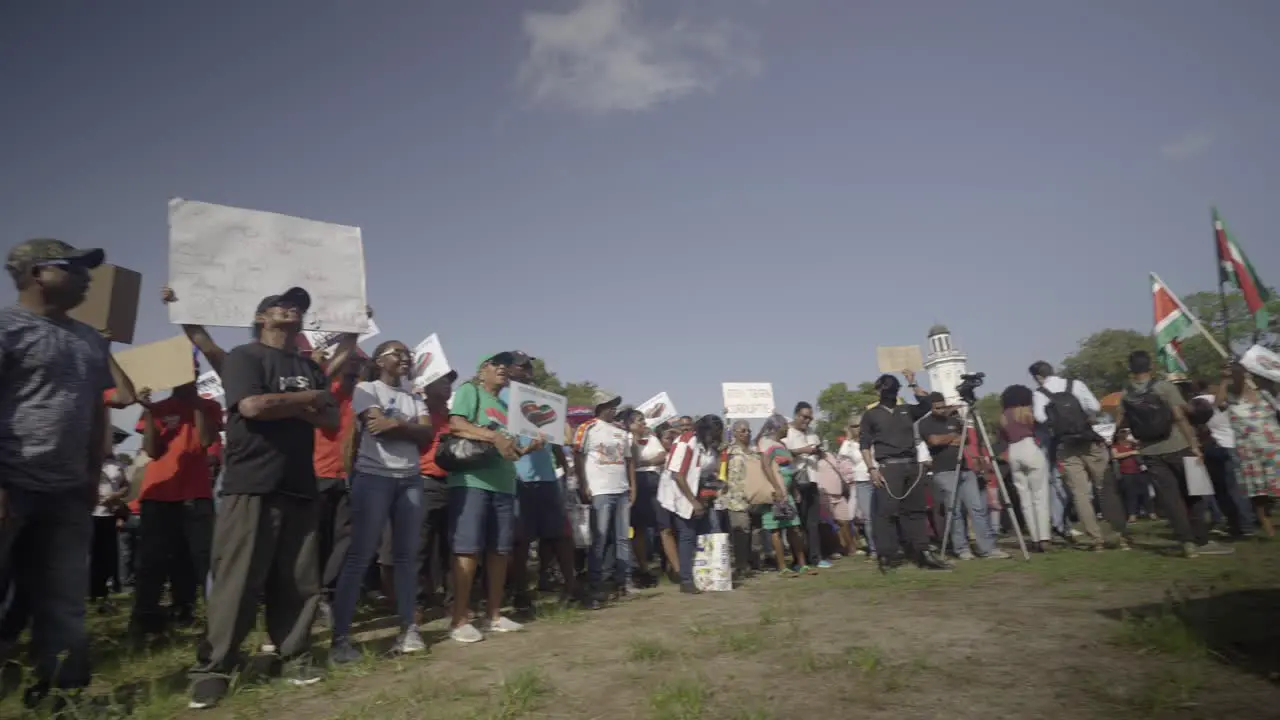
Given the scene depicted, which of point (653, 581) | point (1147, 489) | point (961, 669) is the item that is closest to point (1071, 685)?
point (961, 669)

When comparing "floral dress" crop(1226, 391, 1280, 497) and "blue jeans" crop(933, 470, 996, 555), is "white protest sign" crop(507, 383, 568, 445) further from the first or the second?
"floral dress" crop(1226, 391, 1280, 497)

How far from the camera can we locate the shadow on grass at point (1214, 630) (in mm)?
3545

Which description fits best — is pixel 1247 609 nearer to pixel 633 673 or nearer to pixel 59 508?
pixel 633 673

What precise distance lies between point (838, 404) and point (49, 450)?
79657 mm

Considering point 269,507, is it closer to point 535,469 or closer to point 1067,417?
point 535,469

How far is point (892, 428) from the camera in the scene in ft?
27.0

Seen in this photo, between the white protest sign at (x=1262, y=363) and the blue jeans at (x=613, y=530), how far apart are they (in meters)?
7.29

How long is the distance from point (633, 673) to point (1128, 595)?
13.2ft

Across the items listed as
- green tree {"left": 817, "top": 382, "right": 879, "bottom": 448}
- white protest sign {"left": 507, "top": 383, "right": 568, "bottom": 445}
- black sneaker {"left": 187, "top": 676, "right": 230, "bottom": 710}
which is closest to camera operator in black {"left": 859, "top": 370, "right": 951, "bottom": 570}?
white protest sign {"left": 507, "top": 383, "right": 568, "bottom": 445}

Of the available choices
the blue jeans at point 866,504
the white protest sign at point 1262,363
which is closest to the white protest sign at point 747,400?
the blue jeans at point 866,504

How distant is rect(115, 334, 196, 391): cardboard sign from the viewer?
5.95m

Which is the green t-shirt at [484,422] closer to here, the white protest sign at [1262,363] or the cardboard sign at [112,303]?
the cardboard sign at [112,303]

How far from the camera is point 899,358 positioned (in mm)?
10766

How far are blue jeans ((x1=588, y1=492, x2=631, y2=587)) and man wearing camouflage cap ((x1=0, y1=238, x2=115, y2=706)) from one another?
4.65 m
